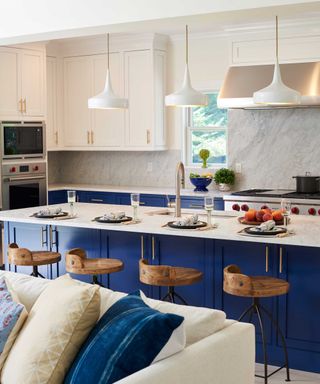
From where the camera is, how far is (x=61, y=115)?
8.59 metres

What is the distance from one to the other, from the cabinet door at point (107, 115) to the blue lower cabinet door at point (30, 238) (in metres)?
2.64

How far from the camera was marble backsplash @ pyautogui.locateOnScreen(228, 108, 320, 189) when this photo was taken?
719 centimetres

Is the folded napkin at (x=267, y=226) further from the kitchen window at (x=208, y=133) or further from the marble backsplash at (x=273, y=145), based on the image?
the kitchen window at (x=208, y=133)

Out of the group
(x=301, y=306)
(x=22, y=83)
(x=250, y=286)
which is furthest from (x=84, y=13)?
(x=22, y=83)

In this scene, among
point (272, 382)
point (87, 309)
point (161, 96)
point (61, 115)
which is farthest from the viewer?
point (61, 115)

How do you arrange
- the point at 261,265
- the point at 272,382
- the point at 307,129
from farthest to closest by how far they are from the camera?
the point at 307,129
the point at 261,265
the point at 272,382

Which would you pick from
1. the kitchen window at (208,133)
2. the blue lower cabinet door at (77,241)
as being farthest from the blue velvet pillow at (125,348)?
the kitchen window at (208,133)

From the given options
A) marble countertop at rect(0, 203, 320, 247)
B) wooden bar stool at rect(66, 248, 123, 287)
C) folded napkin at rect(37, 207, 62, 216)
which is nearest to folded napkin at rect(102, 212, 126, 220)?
marble countertop at rect(0, 203, 320, 247)

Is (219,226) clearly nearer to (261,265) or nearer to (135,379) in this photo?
(261,265)

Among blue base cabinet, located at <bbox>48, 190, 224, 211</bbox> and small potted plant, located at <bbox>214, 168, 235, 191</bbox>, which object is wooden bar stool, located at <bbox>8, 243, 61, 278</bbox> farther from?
small potted plant, located at <bbox>214, 168, 235, 191</bbox>

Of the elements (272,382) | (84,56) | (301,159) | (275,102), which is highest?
(84,56)

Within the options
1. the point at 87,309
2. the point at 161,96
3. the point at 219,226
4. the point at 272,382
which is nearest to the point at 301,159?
the point at 161,96

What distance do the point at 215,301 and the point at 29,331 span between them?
85.7 inches

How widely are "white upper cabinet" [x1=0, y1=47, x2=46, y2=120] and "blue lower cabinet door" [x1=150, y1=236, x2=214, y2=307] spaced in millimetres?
3182
